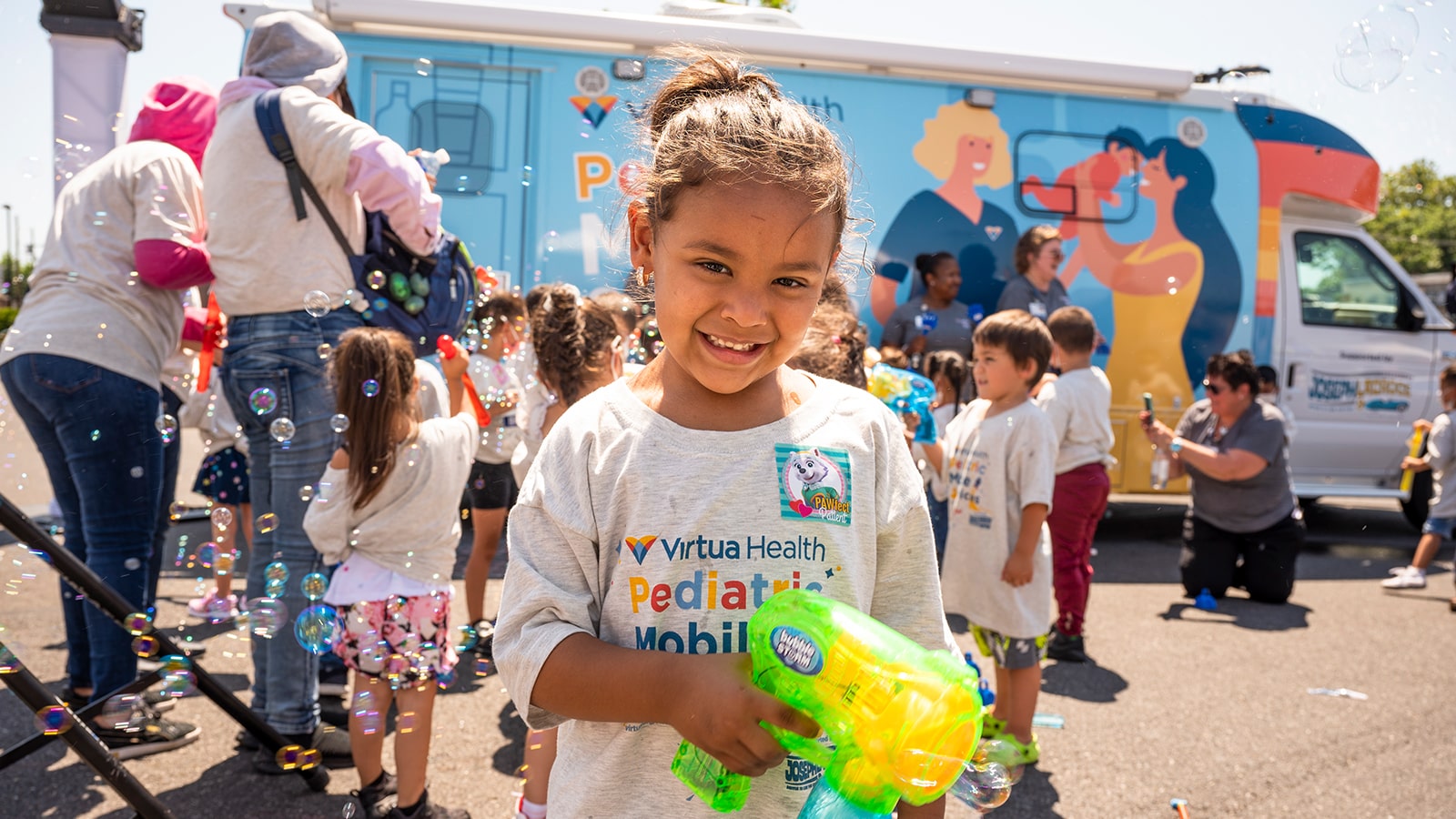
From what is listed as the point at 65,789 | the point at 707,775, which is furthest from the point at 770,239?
the point at 65,789

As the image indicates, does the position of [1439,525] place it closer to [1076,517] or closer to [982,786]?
[1076,517]

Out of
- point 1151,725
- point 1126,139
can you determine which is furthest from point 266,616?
point 1126,139

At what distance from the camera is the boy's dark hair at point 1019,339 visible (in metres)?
3.56

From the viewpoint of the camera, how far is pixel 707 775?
114cm

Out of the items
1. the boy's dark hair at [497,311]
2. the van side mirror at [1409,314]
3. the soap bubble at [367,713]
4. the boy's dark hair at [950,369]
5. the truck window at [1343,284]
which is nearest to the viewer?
A: the soap bubble at [367,713]

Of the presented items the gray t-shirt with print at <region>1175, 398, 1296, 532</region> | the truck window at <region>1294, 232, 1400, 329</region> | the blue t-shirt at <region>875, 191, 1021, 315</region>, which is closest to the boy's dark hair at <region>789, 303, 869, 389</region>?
the blue t-shirt at <region>875, 191, 1021, 315</region>

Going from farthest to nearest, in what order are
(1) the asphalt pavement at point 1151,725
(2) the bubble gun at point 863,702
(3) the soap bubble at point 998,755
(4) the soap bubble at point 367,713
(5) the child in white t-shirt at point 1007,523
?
(5) the child in white t-shirt at point 1007,523, (1) the asphalt pavement at point 1151,725, (4) the soap bubble at point 367,713, (3) the soap bubble at point 998,755, (2) the bubble gun at point 863,702

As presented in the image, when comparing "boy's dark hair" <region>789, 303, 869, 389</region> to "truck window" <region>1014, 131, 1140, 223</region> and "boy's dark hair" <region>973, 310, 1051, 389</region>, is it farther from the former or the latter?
"truck window" <region>1014, 131, 1140, 223</region>

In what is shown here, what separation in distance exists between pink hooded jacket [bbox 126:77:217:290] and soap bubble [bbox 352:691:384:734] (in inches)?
51.0

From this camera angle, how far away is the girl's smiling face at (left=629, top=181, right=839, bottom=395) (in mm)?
1200

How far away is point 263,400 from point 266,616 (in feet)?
1.96

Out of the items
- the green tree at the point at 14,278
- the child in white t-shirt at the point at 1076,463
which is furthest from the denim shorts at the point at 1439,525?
the green tree at the point at 14,278

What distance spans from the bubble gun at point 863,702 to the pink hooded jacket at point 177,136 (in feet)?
7.93

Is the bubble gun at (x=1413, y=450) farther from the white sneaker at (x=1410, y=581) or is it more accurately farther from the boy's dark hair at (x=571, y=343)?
the boy's dark hair at (x=571, y=343)
